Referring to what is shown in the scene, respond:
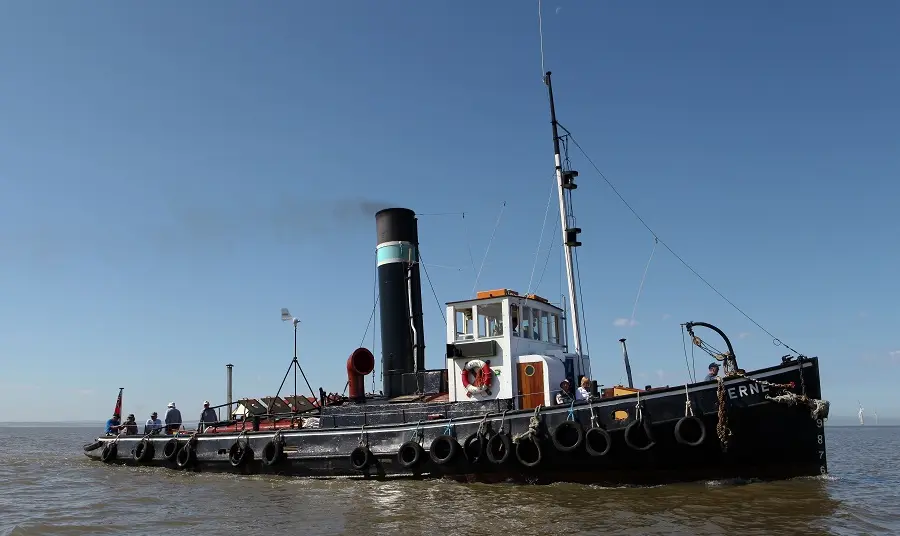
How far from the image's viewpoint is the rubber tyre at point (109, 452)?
1947cm

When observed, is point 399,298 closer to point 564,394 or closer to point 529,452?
point 564,394

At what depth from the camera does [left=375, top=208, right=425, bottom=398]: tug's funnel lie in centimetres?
1587

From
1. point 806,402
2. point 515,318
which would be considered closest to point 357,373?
point 515,318

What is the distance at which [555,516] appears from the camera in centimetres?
962

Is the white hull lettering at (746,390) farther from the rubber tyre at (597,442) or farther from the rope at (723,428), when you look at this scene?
the rubber tyre at (597,442)

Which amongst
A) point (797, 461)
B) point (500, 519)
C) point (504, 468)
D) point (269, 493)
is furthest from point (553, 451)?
point (269, 493)

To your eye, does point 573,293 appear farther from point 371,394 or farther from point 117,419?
point 117,419

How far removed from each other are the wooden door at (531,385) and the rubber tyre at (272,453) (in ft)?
18.4

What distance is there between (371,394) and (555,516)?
26.6 feet

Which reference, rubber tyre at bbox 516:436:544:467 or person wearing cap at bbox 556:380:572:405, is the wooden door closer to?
person wearing cap at bbox 556:380:572:405

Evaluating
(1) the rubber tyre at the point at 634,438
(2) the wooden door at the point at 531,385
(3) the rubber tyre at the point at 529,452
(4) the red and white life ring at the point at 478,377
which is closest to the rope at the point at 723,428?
(1) the rubber tyre at the point at 634,438

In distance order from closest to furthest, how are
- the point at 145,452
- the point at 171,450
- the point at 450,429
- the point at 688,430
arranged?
the point at 688,430
the point at 450,429
the point at 171,450
the point at 145,452

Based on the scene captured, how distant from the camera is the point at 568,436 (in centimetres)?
1177

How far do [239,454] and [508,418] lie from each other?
7089 mm
